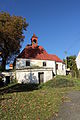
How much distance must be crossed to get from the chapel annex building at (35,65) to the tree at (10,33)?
12.6 feet

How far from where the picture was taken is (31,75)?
2956 centimetres

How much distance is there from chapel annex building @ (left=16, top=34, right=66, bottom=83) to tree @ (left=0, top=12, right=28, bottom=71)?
12.6 ft

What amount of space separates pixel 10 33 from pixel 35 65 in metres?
11.2

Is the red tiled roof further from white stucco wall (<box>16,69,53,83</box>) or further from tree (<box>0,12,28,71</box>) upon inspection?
white stucco wall (<box>16,69,53,83</box>)

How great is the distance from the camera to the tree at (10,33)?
28059mm

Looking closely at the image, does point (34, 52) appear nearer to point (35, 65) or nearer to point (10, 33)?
point (35, 65)

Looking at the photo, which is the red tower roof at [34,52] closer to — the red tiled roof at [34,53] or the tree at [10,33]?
the red tiled roof at [34,53]

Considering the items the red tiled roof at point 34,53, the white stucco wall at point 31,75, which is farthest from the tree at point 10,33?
the white stucco wall at point 31,75

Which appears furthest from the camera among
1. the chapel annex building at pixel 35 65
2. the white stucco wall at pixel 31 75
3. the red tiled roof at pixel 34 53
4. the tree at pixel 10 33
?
the red tiled roof at pixel 34 53

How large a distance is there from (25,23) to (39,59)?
9714 mm

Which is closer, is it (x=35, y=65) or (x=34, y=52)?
(x=35, y=65)

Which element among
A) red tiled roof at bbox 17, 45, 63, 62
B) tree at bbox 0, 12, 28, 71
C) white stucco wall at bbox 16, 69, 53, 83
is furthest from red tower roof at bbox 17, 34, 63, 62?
white stucco wall at bbox 16, 69, 53, 83

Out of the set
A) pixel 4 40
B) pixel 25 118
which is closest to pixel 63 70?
pixel 4 40

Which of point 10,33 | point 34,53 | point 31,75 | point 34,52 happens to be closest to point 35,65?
point 34,53
